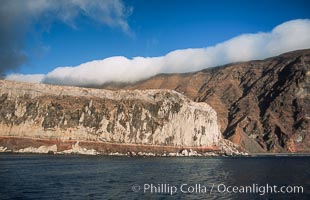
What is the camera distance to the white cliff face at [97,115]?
160375mm

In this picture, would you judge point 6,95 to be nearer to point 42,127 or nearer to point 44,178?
point 42,127

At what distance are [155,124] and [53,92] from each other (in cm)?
4867

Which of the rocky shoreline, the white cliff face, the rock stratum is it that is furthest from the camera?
the white cliff face

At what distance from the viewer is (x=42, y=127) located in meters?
160

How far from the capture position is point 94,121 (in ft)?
552

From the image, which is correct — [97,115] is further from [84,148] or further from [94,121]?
[84,148]

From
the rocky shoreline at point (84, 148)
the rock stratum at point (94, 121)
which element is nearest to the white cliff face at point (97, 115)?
the rock stratum at point (94, 121)

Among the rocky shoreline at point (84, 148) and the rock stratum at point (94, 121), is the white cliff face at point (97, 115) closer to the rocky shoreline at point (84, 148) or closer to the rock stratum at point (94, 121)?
the rock stratum at point (94, 121)

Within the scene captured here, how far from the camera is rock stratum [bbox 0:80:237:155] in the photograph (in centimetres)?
15723

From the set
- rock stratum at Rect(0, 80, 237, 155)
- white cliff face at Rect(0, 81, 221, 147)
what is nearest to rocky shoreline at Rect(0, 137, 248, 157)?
rock stratum at Rect(0, 80, 237, 155)

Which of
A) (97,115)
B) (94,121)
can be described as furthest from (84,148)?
(97,115)

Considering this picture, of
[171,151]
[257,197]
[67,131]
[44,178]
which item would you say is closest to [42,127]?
[67,131]

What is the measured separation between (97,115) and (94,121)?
3057mm

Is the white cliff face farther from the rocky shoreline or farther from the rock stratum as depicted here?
the rocky shoreline
